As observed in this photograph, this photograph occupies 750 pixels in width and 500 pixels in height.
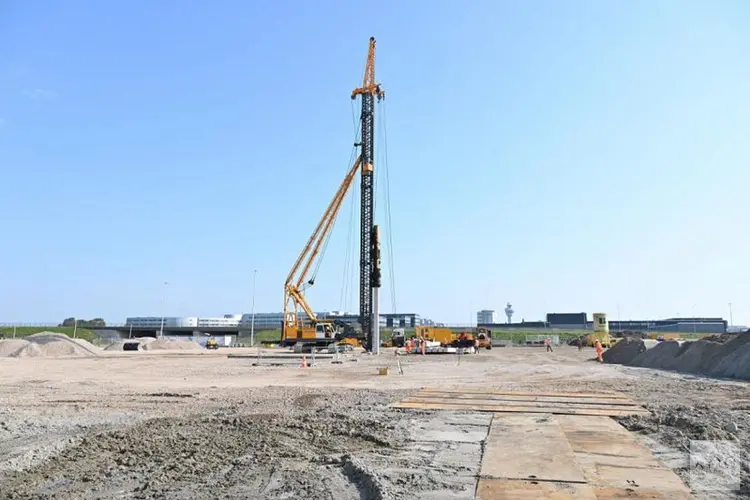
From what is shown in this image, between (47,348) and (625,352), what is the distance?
155 ft

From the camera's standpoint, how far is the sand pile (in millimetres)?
44375

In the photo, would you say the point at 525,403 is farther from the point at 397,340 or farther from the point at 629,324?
the point at 629,324

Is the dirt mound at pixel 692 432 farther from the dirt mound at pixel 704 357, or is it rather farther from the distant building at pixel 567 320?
the distant building at pixel 567 320

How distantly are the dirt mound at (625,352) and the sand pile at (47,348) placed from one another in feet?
143

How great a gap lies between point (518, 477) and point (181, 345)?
70.3 metres

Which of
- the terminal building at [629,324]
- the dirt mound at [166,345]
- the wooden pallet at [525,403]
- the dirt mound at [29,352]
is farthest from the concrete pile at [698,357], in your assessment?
the terminal building at [629,324]

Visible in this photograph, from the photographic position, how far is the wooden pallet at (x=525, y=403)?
10892mm

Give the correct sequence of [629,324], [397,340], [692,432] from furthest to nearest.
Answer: [629,324], [397,340], [692,432]

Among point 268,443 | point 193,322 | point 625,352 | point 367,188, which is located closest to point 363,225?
point 367,188

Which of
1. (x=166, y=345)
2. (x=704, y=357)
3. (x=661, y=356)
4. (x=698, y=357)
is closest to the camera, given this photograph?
(x=704, y=357)

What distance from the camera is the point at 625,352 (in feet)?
109

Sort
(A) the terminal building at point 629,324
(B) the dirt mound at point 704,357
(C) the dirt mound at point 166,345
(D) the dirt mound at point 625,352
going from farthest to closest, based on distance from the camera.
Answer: (A) the terminal building at point 629,324
(C) the dirt mound at point 166,345
(D) the dirt mound at point 625,352
(B) the dirt mound at point 704,357

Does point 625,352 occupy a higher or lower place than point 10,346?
higher

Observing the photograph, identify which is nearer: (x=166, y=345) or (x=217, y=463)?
(x=217, y=463)
